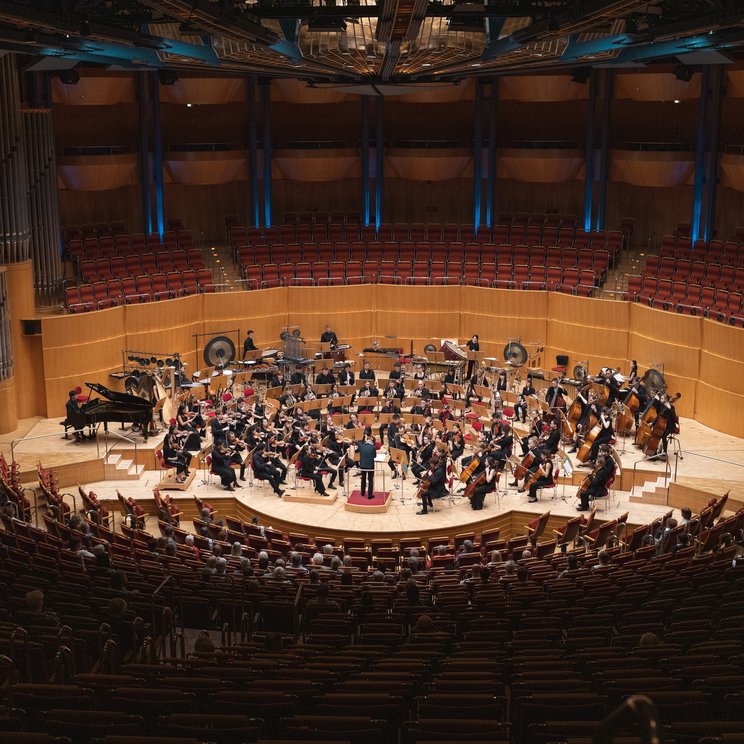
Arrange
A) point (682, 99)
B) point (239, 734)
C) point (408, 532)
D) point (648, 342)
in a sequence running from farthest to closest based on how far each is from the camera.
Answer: point (682, 99), point (648, 342), point (408, 532), point (239, 734)

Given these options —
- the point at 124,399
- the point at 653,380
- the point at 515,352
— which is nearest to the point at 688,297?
the point at 653,380

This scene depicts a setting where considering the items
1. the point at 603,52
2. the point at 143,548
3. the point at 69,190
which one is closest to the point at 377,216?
the point at 69,190

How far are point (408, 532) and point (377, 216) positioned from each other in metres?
12.7

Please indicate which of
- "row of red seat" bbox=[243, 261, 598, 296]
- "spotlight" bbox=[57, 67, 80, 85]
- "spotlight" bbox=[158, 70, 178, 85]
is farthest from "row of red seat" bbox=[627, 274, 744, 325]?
"spotlight" bbox=[57, 67, 80, 85]

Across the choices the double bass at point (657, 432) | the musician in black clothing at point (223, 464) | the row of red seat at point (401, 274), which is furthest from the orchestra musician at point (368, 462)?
the row of red seat at point (401, 274)

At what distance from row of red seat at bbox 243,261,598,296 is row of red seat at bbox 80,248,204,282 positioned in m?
1.30

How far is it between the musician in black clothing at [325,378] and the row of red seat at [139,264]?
4.72 meters

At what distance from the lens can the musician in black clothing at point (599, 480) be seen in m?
15.3

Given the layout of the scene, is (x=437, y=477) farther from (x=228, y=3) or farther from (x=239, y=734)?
(x=239, y=734)

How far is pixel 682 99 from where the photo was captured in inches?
A: 906

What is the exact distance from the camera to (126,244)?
23125 millimetres

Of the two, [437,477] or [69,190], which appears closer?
[437,477]

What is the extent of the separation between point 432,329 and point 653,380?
554 centimetres

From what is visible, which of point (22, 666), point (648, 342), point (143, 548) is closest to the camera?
point (22, 666)
